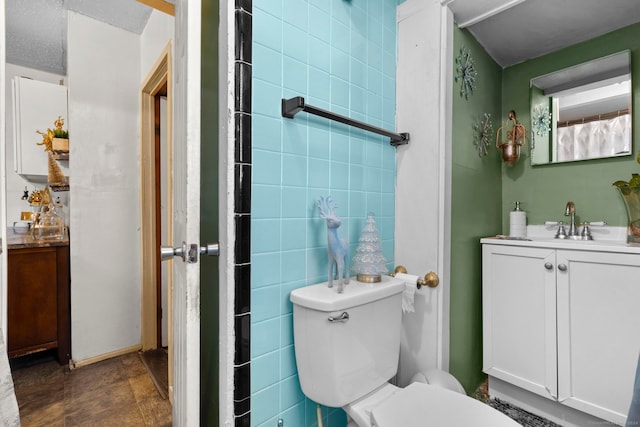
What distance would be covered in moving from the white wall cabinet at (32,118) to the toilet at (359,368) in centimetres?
267

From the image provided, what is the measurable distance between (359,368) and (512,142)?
1628 mm

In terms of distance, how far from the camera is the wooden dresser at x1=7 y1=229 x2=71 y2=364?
1.96 m

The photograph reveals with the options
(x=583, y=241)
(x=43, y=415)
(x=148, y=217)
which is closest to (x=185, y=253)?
(x=43, y=415)

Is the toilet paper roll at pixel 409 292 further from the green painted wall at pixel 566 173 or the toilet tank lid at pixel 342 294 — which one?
the green painted wall at pixel 566 173

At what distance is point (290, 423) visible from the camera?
3.55 ft

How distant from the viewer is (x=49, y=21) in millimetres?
2139

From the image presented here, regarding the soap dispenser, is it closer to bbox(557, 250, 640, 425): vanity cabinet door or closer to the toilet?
bbox(557, 250, 640, 425): vanity cabinet door

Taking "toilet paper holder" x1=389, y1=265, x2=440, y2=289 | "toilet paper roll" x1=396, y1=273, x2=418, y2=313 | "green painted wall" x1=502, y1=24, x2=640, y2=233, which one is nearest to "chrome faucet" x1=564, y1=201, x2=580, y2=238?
"green painted wall" x1=502, y1=24, x2=640, y2=233

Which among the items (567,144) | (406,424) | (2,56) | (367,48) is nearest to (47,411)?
(2,56)

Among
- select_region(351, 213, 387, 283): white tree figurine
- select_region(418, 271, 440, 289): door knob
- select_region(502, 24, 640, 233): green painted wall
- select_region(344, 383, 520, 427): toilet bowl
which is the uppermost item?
select_region(502, 24, 640, 233): green painted wall

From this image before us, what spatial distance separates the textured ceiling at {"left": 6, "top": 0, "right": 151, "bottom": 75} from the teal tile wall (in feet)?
5.04

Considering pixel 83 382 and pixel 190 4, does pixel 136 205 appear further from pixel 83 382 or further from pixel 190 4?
pixel 190 4

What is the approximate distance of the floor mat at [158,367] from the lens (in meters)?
1.83

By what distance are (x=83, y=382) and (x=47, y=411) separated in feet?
0.92
